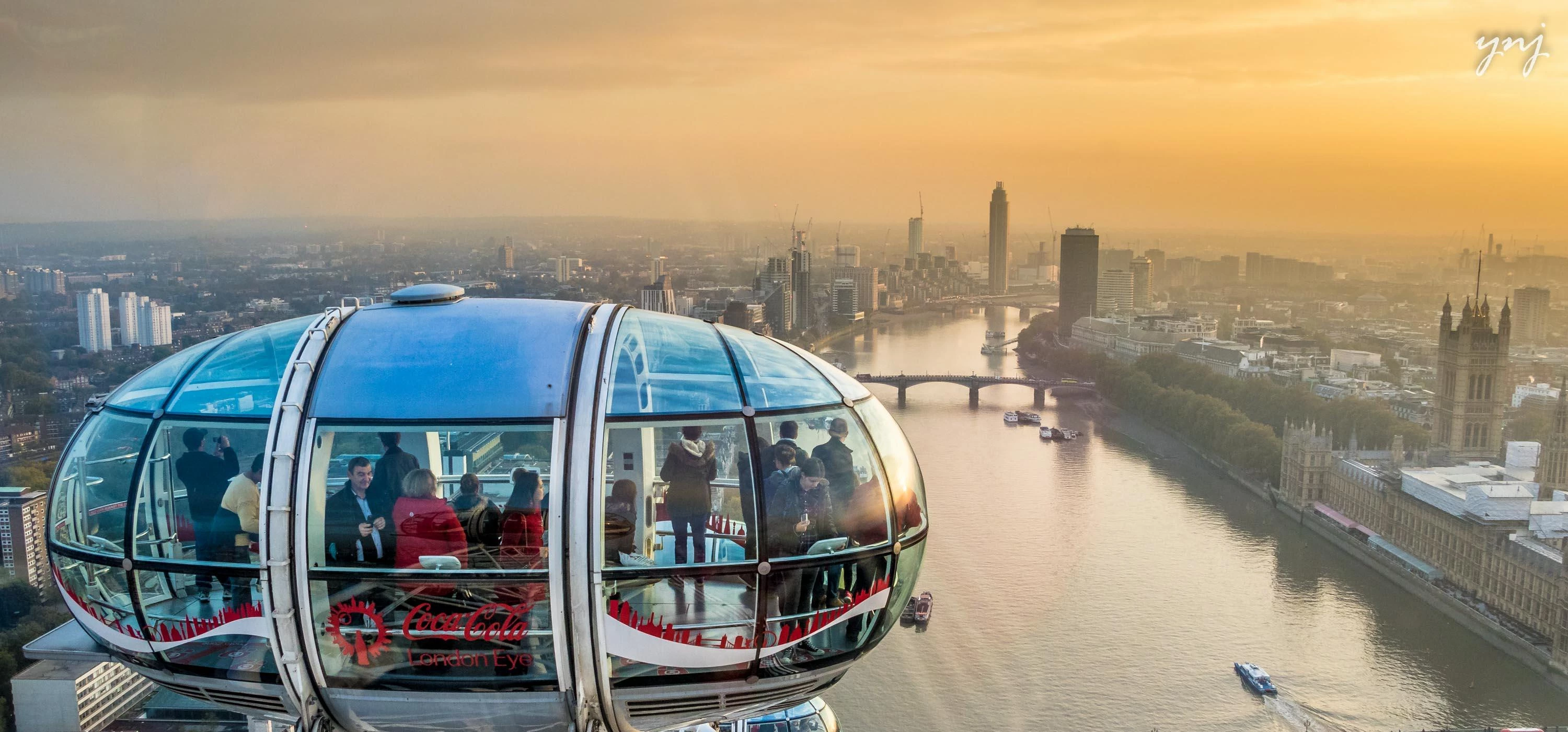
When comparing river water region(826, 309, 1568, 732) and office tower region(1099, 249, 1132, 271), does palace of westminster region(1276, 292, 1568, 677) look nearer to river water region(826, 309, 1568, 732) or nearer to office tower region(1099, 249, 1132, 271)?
river water region(826, 309, 1568, 732)

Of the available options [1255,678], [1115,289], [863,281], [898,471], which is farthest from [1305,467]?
[1115,289]

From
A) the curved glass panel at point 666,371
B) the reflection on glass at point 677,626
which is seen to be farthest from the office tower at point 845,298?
the reflection on glass at point 677,626

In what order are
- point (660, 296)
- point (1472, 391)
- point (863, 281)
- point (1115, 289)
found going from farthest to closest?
point (1115, 289) → point (863, 281) → point (660, 296) → point (1472, 391)

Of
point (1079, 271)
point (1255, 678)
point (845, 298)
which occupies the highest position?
point (1079, 271)

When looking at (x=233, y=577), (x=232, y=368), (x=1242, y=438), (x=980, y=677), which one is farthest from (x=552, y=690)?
(x=1242, y=438)

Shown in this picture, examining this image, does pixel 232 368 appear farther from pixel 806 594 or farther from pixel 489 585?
pixel 806 594

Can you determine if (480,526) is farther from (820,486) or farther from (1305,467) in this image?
(1305,467)
